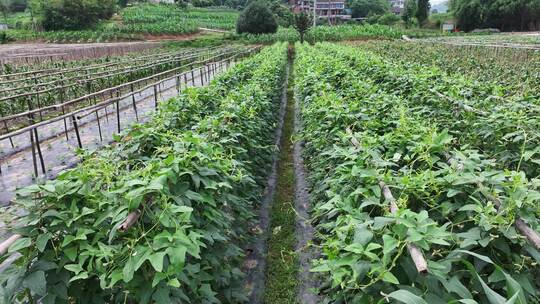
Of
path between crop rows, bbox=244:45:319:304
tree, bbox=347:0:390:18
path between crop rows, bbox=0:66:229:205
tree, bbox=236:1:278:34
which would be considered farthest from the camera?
tree, bbox=347:0:390:18

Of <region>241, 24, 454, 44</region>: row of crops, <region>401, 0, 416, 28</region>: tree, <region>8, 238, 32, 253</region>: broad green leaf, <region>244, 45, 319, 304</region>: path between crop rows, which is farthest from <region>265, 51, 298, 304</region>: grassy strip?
<region>401, 0, 416, 28</region>: tree

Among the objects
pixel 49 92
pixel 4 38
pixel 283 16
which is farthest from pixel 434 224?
pixel 283 16

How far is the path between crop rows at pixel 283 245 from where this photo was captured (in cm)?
340

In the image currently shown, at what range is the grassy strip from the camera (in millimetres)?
3428

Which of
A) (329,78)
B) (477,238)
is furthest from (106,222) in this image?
(329,78)

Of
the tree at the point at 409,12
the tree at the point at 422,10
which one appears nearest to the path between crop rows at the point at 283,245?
the tree at the point at 409,12

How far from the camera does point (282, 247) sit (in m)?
4.12

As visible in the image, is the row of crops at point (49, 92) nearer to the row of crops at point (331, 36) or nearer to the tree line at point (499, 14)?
the row of crops at point (331, 36)

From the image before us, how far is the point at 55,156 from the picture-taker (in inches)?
246

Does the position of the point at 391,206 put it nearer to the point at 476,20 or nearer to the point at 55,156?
the point at 55,156

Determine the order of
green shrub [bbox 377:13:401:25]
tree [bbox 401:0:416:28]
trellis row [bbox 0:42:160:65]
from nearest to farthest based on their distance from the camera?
trellis row [bbox 0:42:160:65]
tree [bbox 401:0:416:28]
green shrub [bbox 377:13:401:25]

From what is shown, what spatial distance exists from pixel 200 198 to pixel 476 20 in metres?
60.9

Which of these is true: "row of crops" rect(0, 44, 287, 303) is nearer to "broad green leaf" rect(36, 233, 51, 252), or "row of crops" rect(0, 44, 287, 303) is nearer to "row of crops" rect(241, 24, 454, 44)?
"broad green leaf" rect(36, 233, 51, 252)

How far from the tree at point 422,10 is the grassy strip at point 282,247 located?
5938 centimetres
